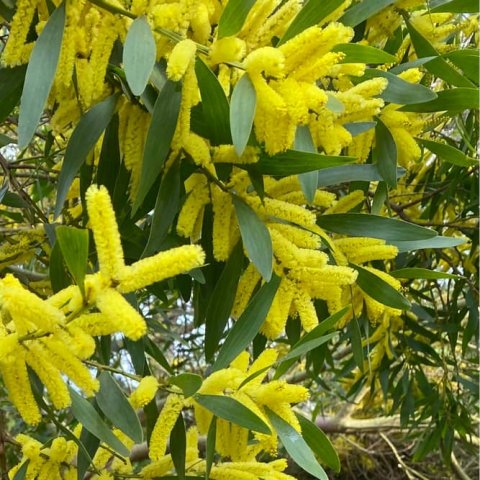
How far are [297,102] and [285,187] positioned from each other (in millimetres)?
224

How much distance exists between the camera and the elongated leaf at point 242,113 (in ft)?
2.03

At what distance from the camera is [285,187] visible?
0.84 metres

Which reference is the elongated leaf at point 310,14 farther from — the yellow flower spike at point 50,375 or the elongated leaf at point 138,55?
the yellow flower spike at point 50,375

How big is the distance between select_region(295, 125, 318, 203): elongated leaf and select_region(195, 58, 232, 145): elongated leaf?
8 centimetres

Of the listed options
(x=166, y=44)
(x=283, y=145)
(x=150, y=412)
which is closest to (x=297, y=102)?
(x=283, y=145)

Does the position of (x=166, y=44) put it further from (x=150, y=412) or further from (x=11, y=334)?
(x=150, y=412)

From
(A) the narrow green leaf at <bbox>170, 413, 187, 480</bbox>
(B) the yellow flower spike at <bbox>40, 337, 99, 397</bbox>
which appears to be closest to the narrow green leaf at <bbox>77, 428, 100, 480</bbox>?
(A) the narrow green leaf at <bbox>170, 413, 187, 480</bbox>

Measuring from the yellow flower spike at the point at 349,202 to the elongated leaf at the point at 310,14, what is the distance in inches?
11.2

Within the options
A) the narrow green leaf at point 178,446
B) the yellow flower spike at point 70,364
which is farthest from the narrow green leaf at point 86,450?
the yellow flower spike at point 70,364

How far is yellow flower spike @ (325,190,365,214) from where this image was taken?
3.13 feet

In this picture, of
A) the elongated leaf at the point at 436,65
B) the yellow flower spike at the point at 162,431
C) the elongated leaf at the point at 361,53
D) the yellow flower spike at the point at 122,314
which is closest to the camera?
the yellow flower spike at the point at 122,314

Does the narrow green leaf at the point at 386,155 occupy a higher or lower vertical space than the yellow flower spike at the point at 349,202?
higher

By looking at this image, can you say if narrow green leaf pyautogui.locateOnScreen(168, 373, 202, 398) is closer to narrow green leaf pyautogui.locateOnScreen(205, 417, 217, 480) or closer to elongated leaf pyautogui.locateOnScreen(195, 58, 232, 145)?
narrow green leaf pyautogui.locateOnScreen(205, 417, 217, 480)

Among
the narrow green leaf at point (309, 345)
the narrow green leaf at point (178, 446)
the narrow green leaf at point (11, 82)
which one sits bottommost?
the narrow green leaf at point (178, 446)
